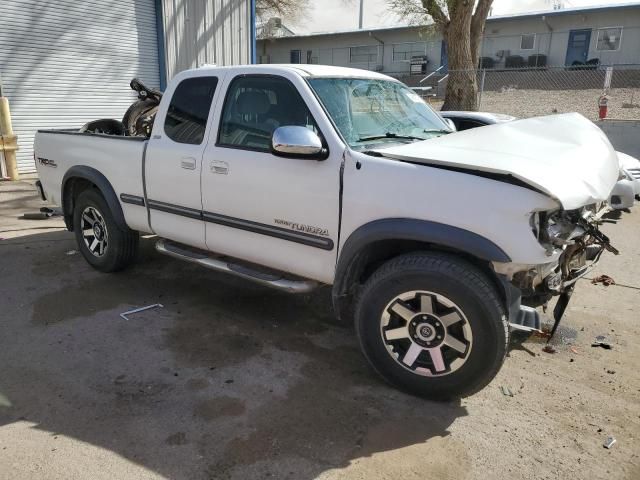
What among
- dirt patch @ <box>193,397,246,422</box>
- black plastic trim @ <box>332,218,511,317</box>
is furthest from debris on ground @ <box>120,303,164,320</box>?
black plastic trim @ <box>332,218,511,317</box>

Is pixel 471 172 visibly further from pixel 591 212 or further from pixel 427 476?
pixel 427 476

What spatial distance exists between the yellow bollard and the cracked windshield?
885 cm

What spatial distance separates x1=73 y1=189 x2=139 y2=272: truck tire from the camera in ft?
17.0

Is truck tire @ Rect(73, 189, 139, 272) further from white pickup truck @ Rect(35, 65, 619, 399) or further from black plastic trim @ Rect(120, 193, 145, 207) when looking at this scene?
white pickup truck @ Rect(35, 65, 619, 399)

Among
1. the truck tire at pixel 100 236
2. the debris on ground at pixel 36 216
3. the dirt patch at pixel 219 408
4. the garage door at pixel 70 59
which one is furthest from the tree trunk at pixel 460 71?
the dirt patch at pixel 219 408

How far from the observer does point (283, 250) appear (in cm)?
378

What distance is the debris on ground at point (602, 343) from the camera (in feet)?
13.2

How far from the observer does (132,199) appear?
480 cm

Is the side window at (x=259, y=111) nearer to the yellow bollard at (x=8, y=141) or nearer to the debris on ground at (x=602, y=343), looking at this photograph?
the debris on ground at (x=602, y=343)

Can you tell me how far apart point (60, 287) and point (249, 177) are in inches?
98.4

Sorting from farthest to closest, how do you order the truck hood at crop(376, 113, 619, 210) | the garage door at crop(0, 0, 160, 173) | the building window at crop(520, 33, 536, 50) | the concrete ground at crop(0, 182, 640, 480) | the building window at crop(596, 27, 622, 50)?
the building window at crop(520, 33, 536, 50)
the building window at crop(596, 27, 622, 50)
the garage door at crop(0, 0, 160, 173)
the truck hood at crop(376, 113, 619, 210)
the concrete ground at crop(0, 182, 640, 480)

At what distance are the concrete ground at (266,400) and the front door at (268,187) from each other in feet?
2.32

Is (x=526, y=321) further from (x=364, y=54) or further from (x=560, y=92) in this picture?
(x=364, y=54)

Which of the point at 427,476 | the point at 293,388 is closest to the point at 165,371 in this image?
the point at 293,388
